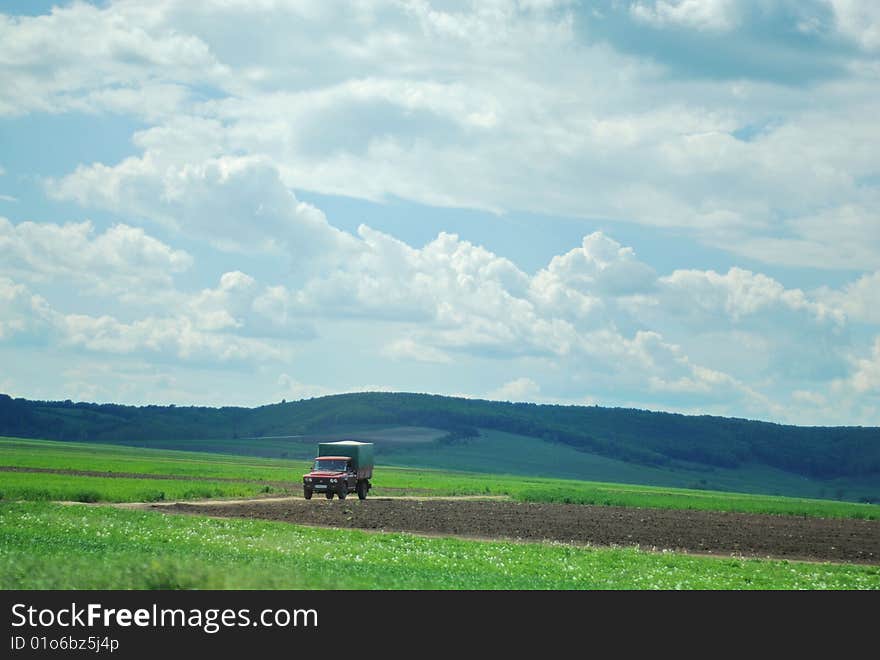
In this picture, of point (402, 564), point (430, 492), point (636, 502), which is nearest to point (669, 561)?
point (402, 564)

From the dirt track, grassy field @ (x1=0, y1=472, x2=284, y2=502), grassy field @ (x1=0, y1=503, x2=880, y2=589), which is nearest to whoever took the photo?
grassy field @ (x1=0, y1=503, x2=880, y2=589)

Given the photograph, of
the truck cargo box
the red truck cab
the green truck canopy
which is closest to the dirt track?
the red truck cab

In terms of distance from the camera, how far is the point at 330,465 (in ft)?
225

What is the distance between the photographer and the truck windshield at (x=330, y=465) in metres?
68.1

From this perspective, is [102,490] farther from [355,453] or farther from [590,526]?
[590,526]

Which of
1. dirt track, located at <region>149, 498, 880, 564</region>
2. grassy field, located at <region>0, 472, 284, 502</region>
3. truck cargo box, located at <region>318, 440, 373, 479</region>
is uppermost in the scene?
truck cargo box, located at <region>318, 440, 373, 479</region>

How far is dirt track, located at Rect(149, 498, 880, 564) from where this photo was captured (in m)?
43.0

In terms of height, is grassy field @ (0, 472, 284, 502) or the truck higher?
the truck

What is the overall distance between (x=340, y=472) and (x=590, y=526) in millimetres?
21363

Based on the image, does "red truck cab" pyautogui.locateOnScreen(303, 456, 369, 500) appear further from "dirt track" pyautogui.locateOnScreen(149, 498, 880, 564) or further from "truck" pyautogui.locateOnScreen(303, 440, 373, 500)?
"dirt track" pyautogui.locateOnScreen(149, 498, 880, 564)

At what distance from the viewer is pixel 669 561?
107 feet

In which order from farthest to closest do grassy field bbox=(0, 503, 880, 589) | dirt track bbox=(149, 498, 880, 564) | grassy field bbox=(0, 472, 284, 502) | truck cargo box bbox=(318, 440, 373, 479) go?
truck cargo box bbox=(318, 440, 373, 479) → grassy field bbox=(0, 472, 284, 502) → dirt track bbox=(149, 498, 880, 564) → grassy field bbox=(0, 503, 880, 589)

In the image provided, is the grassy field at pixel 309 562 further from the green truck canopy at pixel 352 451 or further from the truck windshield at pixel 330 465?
the green truck canopy at pixel 352 451

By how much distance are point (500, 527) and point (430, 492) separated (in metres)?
44.3
